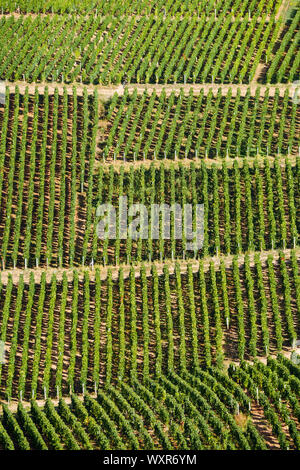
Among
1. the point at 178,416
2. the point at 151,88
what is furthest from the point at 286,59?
the point at 178,416

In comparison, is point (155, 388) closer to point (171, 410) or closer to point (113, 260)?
point (171, 410)

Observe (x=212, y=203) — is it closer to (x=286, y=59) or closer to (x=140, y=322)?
(x=140, y=322)

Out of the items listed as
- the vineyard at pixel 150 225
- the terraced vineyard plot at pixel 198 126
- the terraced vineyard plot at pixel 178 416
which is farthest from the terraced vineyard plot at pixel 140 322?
the terraced vineyard plot at pixel 198 126

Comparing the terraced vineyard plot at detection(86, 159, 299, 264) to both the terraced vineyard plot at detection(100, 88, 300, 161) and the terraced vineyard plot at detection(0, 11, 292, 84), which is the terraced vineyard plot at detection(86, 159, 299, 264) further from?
the terraced vineyard plot at detection(0, 11, 292, 84)

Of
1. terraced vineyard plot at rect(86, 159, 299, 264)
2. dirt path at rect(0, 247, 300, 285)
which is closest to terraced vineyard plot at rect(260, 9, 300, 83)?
terraced vineyard plot at rect(86, 159, 299, 264)

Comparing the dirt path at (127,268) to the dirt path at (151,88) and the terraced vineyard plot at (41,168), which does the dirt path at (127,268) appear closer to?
the terraced vineyard plot at (41,168)

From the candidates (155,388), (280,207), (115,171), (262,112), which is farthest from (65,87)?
(155,388)
